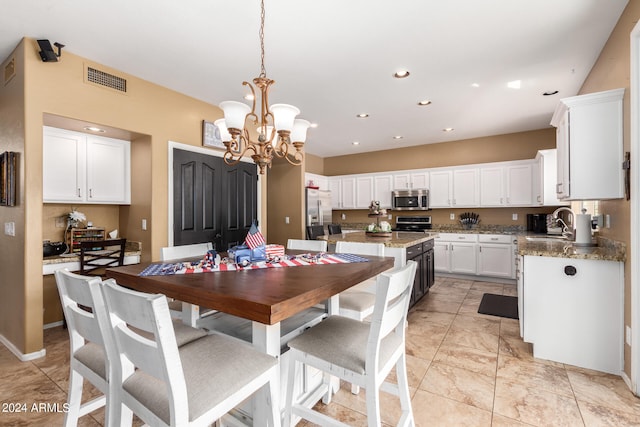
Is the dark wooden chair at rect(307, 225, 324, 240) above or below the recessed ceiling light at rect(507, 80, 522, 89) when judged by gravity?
below

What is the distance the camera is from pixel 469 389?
202 cm

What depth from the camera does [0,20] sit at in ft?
7.26

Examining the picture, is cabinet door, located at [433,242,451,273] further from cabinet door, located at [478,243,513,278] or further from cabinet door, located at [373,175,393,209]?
cabinet door, located at [373,175,393,209]

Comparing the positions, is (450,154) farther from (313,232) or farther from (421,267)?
(313,232)

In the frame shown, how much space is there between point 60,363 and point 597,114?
468 centimetres

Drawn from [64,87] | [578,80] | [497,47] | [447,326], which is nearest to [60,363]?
[64,87]

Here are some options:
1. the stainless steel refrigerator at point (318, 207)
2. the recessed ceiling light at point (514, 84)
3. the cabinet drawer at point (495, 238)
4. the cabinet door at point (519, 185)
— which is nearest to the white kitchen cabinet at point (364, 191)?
the stainless steel refrigerator at point (318, 207)

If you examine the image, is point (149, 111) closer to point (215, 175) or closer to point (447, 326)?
point (215, 175)

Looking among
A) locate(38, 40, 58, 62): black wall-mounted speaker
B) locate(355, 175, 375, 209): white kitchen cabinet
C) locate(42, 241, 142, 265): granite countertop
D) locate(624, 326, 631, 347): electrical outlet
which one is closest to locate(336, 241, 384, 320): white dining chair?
locate(624, 326, 631, 347): electrical outlet

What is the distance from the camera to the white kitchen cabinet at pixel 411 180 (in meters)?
6.04

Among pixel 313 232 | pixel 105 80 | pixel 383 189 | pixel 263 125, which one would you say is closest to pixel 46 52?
pixel 105 80

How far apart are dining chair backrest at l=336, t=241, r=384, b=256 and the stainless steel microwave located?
3927 millimetres

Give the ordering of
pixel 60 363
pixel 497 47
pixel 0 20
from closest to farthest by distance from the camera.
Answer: pixel 0 20 → pixel 60 363 → pixel 497 47

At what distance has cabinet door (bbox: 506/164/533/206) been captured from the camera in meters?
5.07
